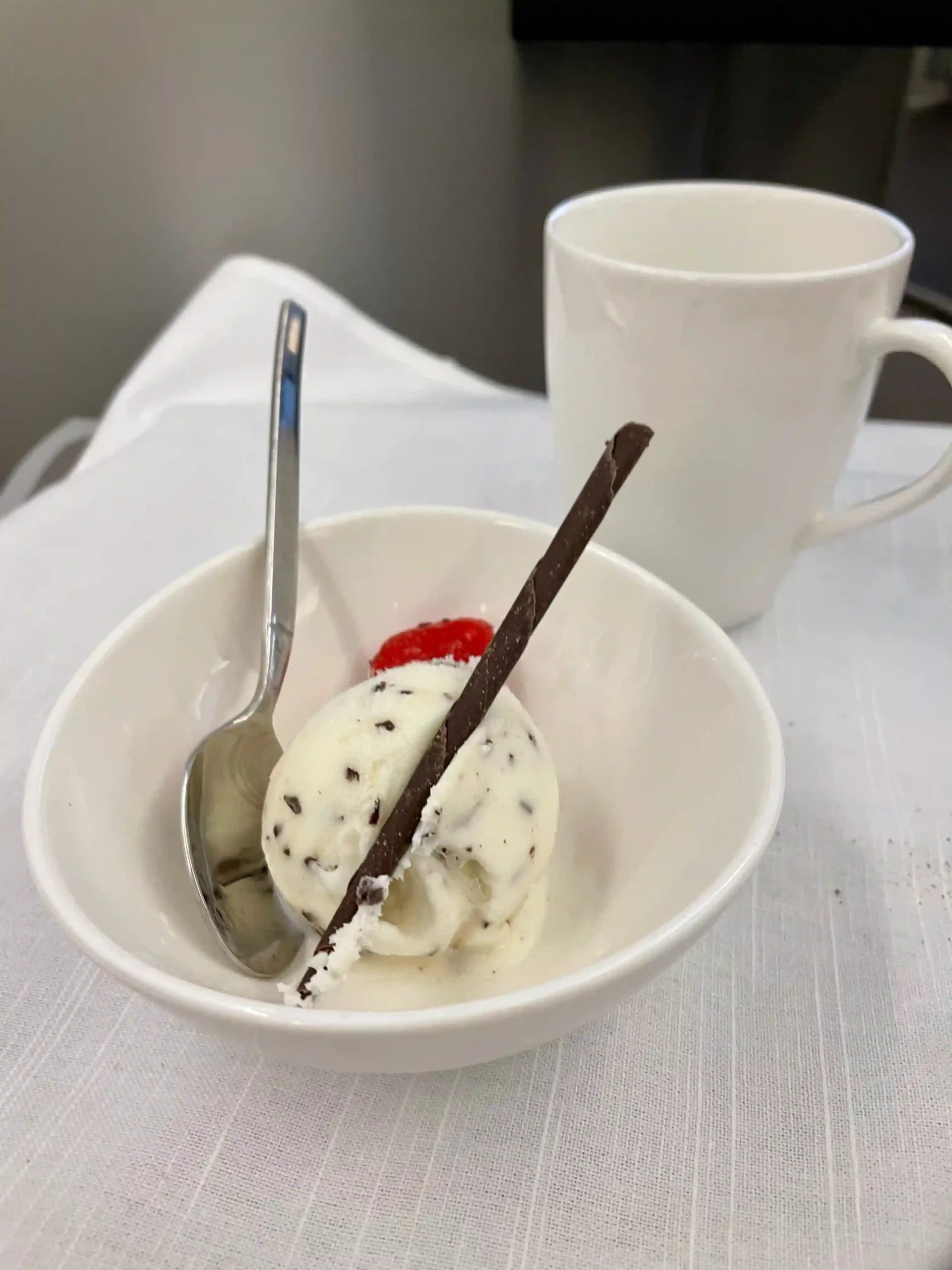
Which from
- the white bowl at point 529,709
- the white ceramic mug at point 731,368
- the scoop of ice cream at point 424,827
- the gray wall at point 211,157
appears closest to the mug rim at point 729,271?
the white ceramic mug at point 731,368

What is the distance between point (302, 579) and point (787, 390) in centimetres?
29

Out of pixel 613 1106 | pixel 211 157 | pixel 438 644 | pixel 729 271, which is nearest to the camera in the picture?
pixel 613 1106

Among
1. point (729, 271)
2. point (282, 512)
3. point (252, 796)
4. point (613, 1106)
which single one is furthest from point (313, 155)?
point (613, 1106)

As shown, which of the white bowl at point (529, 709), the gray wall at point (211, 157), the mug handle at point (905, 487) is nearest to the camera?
the white bowl at point (529, 709)

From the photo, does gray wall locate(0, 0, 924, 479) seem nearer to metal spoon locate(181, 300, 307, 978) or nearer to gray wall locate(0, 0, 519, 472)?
gray wall locate(0, 0, 519, 472)

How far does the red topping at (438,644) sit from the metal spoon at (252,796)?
6 cm

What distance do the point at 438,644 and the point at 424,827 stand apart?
0.14 metres

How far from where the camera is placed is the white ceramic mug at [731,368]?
50 centimetres

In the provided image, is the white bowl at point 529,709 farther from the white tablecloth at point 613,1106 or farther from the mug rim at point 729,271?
the mug rim at point 729,271

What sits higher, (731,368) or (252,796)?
(731,368)

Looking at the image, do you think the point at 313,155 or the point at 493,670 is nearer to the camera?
the point at 493,670

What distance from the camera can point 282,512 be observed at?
523mm

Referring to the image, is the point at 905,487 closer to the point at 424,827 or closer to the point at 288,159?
the point at 424,827

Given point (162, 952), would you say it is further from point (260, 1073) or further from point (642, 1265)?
point (642, 1265)
